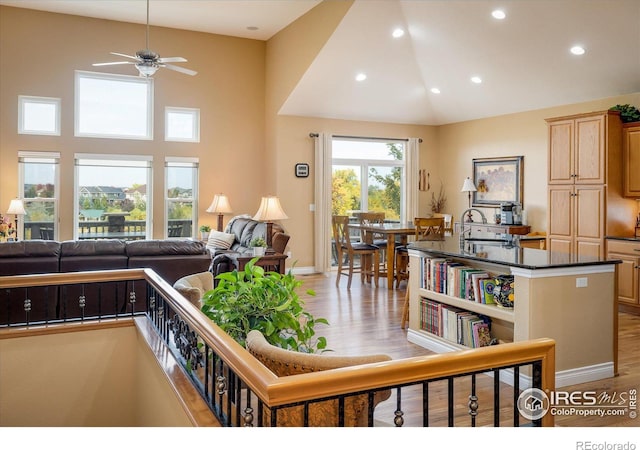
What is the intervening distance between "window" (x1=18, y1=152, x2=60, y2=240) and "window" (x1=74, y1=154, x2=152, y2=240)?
0.33m

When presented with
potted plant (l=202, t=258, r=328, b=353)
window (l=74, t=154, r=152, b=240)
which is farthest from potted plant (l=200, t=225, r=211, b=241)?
potted plant (l=202, t=258, r=328, b=353)

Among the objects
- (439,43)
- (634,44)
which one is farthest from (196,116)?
(634,44)

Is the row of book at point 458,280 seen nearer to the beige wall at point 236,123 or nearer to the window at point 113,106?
the beige wall at point 236,123

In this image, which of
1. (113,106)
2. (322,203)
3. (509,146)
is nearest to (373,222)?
(322,203)

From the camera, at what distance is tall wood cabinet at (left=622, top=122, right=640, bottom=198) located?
6.38 metres

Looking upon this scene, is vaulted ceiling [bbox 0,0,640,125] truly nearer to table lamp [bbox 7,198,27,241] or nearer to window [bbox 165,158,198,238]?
window [bbox 165,158,198,238]

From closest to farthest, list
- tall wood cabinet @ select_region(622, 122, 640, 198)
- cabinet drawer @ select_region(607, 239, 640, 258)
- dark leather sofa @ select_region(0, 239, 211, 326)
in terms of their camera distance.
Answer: dark leather sofa @ select_region(0, 239, 211, 326) → cabinet drawer @ select_region(607, 239, 640, 258) → tall wood cabinet @ select_region(622, 122, 640, 198)

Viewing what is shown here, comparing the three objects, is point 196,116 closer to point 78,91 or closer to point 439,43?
point 78,91

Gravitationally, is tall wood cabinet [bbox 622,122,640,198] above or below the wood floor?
above

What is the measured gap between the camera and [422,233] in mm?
7742

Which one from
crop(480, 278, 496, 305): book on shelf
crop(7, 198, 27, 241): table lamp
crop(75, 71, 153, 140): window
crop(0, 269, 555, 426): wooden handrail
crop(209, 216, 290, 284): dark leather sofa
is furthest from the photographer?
crop(75, 71, 153, 140): window

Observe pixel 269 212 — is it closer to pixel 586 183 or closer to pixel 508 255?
pixel 508 255

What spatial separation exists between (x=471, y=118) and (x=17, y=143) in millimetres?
7405

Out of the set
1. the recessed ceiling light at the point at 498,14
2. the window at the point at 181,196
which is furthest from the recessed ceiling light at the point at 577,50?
the window at the point at 181,196
